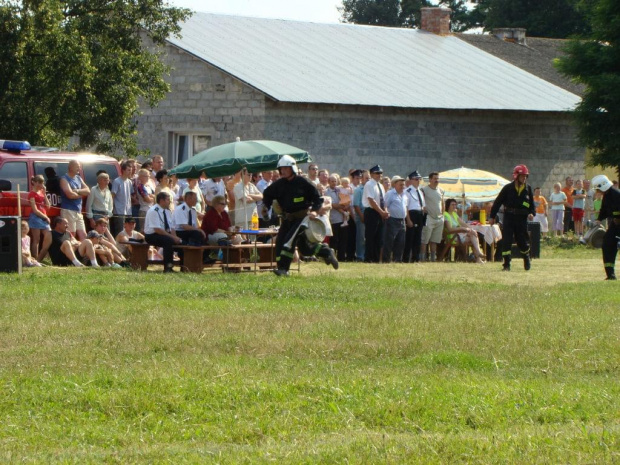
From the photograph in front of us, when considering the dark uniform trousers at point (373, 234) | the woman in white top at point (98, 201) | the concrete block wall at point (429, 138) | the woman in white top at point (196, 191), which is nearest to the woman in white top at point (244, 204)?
the woman in white top at point (196, 191)

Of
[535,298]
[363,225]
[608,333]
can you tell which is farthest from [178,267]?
[608,333]

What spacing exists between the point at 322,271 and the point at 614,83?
19387 millimetres

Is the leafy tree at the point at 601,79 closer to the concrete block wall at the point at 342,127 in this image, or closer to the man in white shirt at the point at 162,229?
the concrete block wall at the point at 342,127

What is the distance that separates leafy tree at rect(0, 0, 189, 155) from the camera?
81.0 ft

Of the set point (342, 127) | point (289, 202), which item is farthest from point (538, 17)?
point (289, 202)

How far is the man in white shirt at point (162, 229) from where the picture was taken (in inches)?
782

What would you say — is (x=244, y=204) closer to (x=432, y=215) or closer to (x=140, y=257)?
(x=140, y=257)

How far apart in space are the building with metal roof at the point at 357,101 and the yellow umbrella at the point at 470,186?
5.30 metres

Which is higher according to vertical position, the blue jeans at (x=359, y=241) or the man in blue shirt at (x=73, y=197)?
the man in blue shirt at (x=73, y=197)

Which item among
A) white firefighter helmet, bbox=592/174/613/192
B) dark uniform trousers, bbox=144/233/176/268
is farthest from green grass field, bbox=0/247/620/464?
white firefighter helmet, bbox=592/174/613/192

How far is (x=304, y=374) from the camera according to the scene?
1041cm

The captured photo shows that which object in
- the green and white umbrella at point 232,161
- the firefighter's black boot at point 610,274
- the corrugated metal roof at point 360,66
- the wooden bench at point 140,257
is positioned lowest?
the firefighter's black boot at point 610,274

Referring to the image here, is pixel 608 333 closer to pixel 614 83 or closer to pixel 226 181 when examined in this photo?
pixel 226 181

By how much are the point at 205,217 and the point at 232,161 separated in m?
1.13
